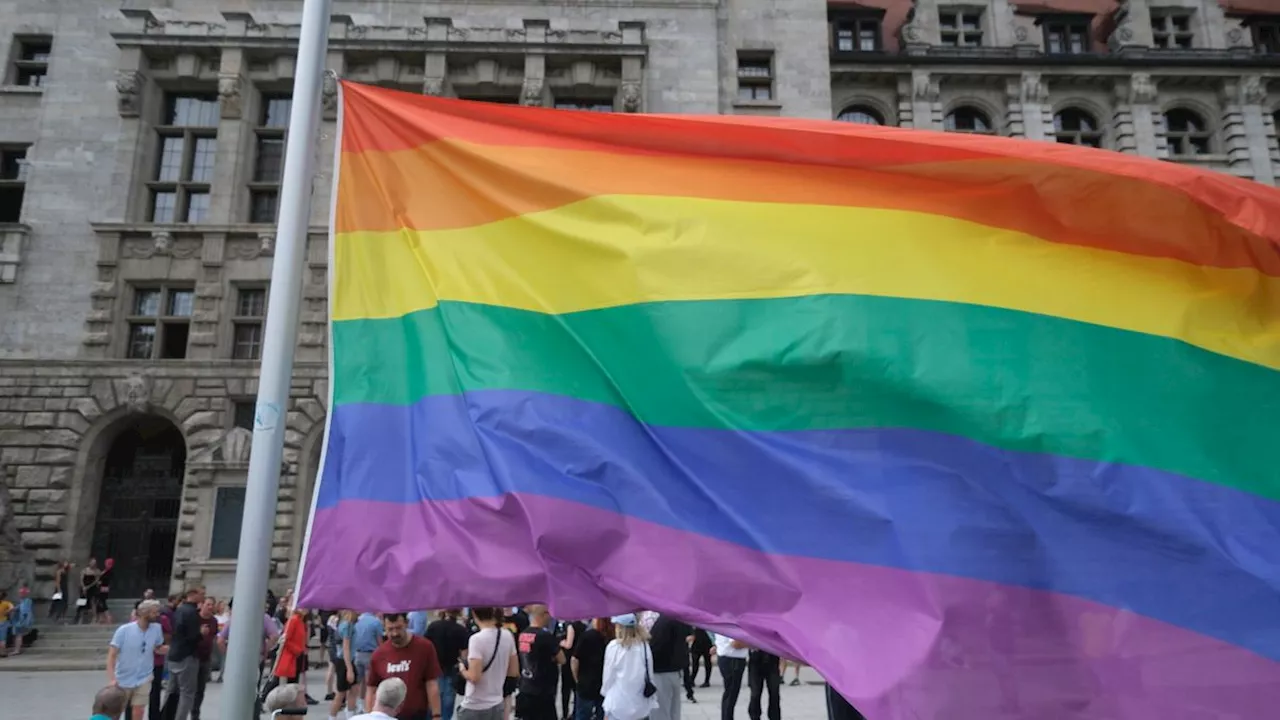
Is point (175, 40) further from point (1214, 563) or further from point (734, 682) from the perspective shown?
point (1214, 563)

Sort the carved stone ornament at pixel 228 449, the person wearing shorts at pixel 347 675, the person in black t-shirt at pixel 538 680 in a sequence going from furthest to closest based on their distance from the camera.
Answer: the carved stone ornament at pixel 228 449 → the person wearing shorts at pixel 347 675 → the person in black t-shirt at pixel 538 680

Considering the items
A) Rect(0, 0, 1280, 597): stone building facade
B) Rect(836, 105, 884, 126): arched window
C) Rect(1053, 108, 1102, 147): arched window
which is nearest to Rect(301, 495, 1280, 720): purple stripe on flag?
Rect(0, 0, 1280, 597): stone building facade

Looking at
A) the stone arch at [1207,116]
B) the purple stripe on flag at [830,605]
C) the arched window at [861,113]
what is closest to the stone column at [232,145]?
the arched window at [861,113]

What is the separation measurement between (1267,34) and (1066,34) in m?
8.41

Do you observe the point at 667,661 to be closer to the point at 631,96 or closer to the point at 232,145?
the point at 631,96

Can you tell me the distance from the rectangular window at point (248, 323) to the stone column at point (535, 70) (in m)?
9.49

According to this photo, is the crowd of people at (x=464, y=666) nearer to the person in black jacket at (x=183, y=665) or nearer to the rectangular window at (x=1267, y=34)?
the person in black jacket at (x=183, y=665)

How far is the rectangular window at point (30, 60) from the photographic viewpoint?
91.4ft

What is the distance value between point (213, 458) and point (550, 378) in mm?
22163

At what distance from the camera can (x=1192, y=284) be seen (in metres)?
4.34

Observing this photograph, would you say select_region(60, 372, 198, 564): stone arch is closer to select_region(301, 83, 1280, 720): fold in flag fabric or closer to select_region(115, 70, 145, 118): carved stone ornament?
select_region(115, 70, 145, 118): carved stone ornament

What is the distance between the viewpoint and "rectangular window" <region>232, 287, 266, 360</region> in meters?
25.6

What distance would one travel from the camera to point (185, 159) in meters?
26.8

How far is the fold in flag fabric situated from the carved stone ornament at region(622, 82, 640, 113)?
22.6 meters
